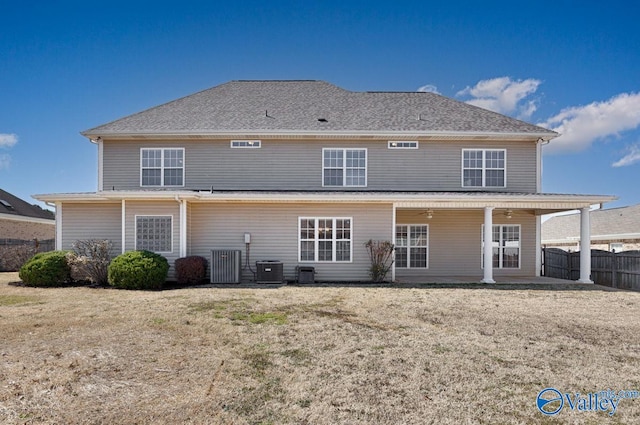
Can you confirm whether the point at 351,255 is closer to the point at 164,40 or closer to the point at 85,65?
the point at 164,40

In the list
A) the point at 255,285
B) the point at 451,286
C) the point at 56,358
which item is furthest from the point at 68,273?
the point at 451,286

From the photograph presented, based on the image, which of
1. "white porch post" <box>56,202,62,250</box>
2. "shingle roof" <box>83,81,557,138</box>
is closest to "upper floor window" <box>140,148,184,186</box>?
"shingle roof" <box>83,81,557,138</box>

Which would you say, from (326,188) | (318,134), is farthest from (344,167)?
(318,134)

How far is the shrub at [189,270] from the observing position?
12134 mm

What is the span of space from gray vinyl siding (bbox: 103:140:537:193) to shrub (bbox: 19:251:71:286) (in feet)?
11.9

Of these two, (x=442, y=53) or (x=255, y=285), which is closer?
(x=255, y=285)

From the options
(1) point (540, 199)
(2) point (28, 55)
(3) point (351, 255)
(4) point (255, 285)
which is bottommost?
(4) point (255, 285)

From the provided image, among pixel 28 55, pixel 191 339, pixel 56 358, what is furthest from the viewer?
pixel 28 55

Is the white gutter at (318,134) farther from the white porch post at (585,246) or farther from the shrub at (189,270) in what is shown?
the shrub at (189,270)

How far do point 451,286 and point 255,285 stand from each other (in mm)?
6406

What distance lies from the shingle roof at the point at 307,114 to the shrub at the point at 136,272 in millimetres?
5172

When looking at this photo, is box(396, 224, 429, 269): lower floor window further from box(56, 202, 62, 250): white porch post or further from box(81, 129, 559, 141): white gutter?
box(56, 202, 62, 250): white porch post

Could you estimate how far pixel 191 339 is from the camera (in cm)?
602

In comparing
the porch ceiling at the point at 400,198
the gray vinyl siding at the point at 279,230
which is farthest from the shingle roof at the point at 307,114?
the gray vinyl siding at the point at 279,230
